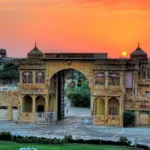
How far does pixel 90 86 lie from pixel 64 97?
1153 centimetres

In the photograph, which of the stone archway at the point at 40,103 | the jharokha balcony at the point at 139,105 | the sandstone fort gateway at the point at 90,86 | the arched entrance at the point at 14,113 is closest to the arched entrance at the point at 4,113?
the sandstone fort gateway at the point at 90,86

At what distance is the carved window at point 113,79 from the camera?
149 ft

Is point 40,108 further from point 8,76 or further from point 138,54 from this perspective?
point 8,76

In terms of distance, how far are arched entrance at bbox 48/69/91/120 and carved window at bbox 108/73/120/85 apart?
4.56 meters

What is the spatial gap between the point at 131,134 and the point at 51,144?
989 cm

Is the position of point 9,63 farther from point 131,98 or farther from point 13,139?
point 13,139

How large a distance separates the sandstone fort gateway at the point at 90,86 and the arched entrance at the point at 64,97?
0.11 m

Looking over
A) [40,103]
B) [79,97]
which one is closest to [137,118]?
[40,103]

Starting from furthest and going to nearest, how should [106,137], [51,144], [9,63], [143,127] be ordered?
[9,63]
[143,127]
[106,137]
[51,144]

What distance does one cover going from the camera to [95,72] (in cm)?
4616

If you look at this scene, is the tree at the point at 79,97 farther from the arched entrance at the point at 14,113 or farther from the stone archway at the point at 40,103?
the arched entrance at the point at 14,113

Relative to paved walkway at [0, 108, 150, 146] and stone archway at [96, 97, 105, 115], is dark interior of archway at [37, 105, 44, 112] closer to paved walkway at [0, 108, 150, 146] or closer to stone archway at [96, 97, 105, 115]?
paved walkway at [0, 108, 150, 146]

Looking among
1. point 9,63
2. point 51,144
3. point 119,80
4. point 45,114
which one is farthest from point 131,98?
point 9,63

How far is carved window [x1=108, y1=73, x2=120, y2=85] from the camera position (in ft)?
149
